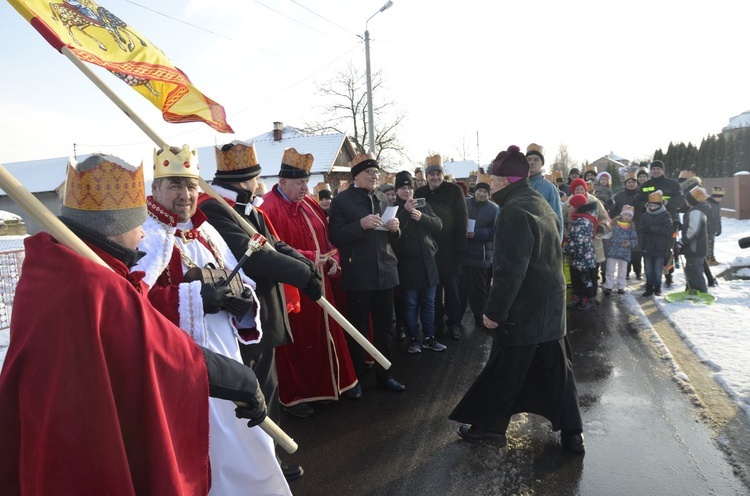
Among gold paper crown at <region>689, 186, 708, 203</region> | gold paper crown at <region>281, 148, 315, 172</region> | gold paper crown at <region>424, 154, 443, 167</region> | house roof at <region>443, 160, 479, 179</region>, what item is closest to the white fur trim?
gold paper crown at <region>281, 148, 315, 172</region>

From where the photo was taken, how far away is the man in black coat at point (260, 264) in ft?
9.91

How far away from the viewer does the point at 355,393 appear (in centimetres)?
464

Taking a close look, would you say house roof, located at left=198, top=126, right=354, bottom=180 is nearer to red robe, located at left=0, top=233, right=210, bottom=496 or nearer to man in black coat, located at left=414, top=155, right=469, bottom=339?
man in black coat, located at left=414, top=155, right=469, bottom=339

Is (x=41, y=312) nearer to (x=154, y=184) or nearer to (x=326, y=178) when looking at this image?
(x=154, y=184)

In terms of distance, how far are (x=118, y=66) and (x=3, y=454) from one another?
225 cm

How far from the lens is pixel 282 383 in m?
4.46

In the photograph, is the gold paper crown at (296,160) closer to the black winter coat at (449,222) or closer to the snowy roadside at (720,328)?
the black winter coat at (449,222)

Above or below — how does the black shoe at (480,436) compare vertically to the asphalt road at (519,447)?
above

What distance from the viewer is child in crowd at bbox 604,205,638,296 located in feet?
28.2

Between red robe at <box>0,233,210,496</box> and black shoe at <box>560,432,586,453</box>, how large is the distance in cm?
283

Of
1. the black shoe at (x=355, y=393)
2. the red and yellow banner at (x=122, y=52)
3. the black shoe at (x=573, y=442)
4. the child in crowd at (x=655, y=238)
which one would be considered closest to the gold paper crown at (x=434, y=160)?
the black shoe at (x=355, y=393)

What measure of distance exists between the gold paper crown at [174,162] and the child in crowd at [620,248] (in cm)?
777

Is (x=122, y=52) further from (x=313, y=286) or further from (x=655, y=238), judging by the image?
(x=655, y=238)

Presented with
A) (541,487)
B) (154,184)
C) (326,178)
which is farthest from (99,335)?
(326,178)
